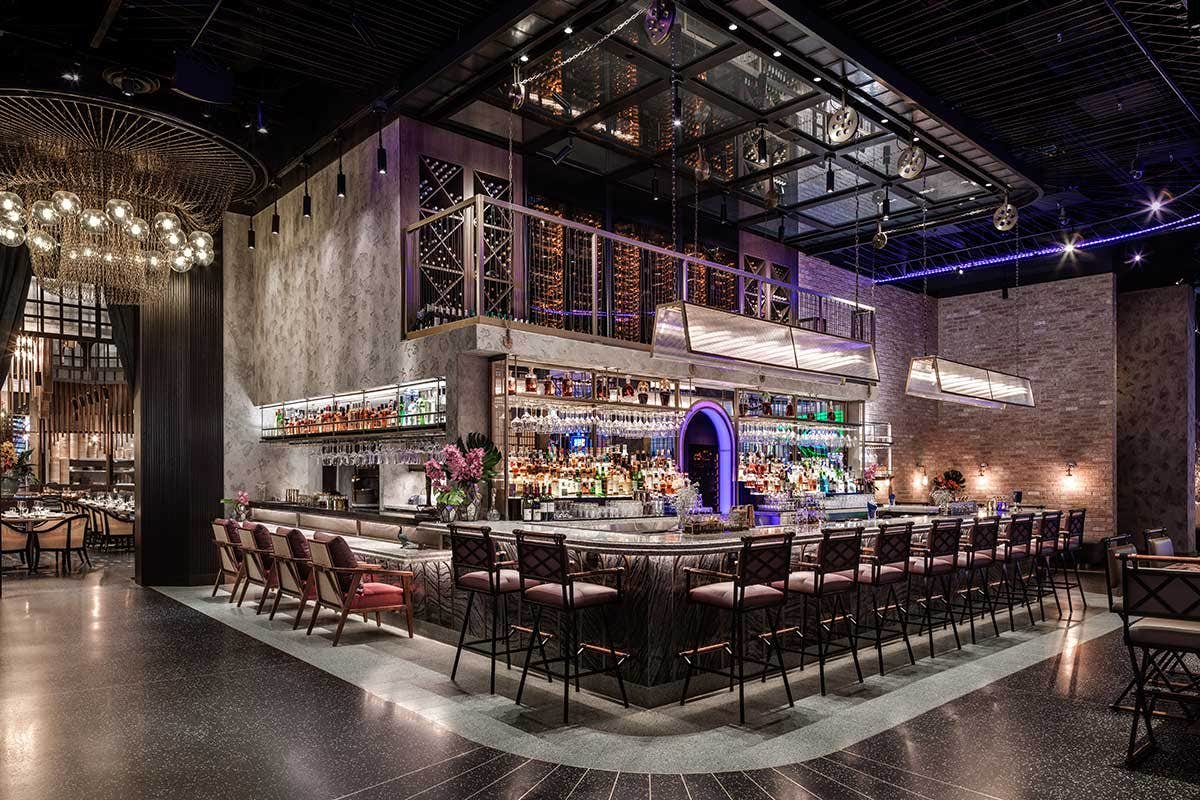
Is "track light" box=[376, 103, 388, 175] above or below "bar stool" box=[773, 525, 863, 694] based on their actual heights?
above

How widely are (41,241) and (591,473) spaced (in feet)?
19.9

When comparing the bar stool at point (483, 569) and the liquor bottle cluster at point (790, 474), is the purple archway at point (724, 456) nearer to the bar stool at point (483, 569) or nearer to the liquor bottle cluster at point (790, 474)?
the liquor bottle cluster at point (790, 474)

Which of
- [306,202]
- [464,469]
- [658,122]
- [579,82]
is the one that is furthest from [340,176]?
[464,469]

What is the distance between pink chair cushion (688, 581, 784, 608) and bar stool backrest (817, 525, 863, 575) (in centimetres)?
39

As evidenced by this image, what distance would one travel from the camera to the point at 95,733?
4.47 m

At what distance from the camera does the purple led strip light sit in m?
11.4

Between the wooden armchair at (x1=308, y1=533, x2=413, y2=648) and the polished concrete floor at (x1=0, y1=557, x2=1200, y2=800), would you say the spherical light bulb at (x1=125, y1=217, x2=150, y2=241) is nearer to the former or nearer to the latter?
the wooden armchair at (x1=308, y1=533, x2=413, y2=648)

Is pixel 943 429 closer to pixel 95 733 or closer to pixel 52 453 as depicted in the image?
pixel 95 733

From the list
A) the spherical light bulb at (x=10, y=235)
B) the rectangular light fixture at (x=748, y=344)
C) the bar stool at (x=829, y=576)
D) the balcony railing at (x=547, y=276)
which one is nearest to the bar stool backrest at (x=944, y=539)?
the bar stool at (x=829, y=576)

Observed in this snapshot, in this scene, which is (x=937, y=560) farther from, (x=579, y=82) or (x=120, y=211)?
(x=120, y=211)

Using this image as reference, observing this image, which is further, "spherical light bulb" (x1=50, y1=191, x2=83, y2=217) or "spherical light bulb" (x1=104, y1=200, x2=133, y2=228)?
"spherical light bulb" (x1=104, y1=200, x2=133, y2=228)

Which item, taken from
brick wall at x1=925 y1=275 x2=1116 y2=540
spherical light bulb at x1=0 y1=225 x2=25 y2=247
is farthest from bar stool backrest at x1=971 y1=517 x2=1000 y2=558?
spherical light bulb at x1=0 y1=225 x2=25 y2=247

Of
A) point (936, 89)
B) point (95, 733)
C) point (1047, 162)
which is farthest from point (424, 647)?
point (1047, 162)

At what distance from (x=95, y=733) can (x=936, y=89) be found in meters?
8.24
